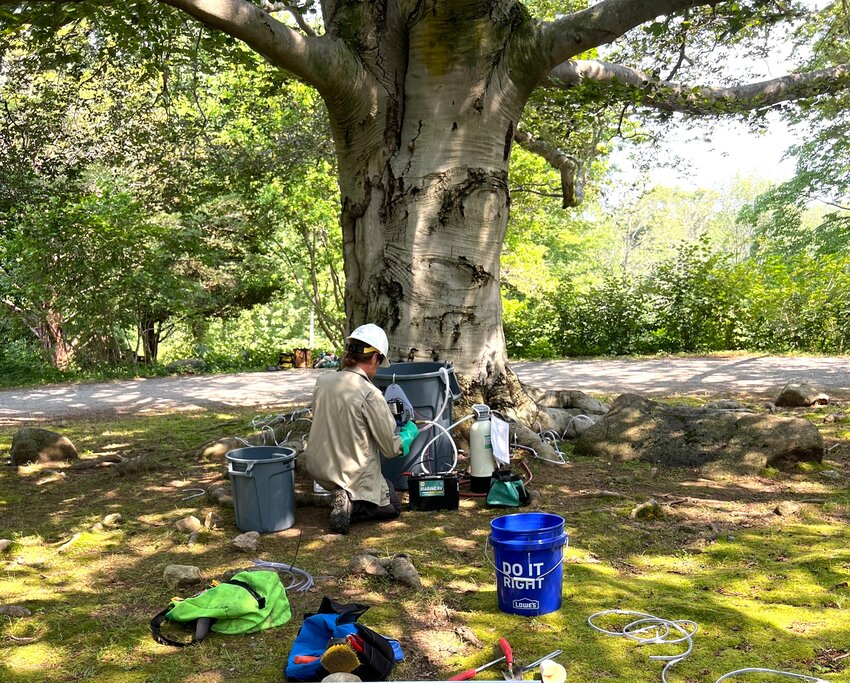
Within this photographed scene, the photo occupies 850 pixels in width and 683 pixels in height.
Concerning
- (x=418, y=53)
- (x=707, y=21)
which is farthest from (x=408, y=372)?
(x=707, y=21)

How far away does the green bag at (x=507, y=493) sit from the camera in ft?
16.9

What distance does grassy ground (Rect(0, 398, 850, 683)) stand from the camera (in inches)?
119

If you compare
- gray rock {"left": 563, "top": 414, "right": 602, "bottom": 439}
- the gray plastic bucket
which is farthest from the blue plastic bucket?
gray rock {"left": 563, "top": 414, "right": 602, "bottom": 439}

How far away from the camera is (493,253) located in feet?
22.5

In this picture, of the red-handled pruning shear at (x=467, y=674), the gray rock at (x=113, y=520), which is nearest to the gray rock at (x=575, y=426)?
the gray rock at (x=113, y=520)

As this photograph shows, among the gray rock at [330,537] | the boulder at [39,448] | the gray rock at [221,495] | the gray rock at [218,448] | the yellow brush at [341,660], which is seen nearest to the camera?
the yellow brush at [341,660]

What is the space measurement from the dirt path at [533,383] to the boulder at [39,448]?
3410 millimetres

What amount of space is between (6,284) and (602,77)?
13.8 m

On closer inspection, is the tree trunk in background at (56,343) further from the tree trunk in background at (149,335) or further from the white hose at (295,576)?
the white hose at (295,576)

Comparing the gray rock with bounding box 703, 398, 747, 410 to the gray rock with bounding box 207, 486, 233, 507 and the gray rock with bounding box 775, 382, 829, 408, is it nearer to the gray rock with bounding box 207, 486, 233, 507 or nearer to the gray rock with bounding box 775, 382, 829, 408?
the gray rock with bounding box 775, 382, 829, 408

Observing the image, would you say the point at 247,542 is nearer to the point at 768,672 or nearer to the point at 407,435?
the point at 407,435

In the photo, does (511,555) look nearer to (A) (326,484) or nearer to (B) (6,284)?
(A) (326,484)

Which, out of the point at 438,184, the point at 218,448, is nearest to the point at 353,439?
the point at 438,184

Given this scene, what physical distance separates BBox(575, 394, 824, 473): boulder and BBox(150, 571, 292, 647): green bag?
388cm
